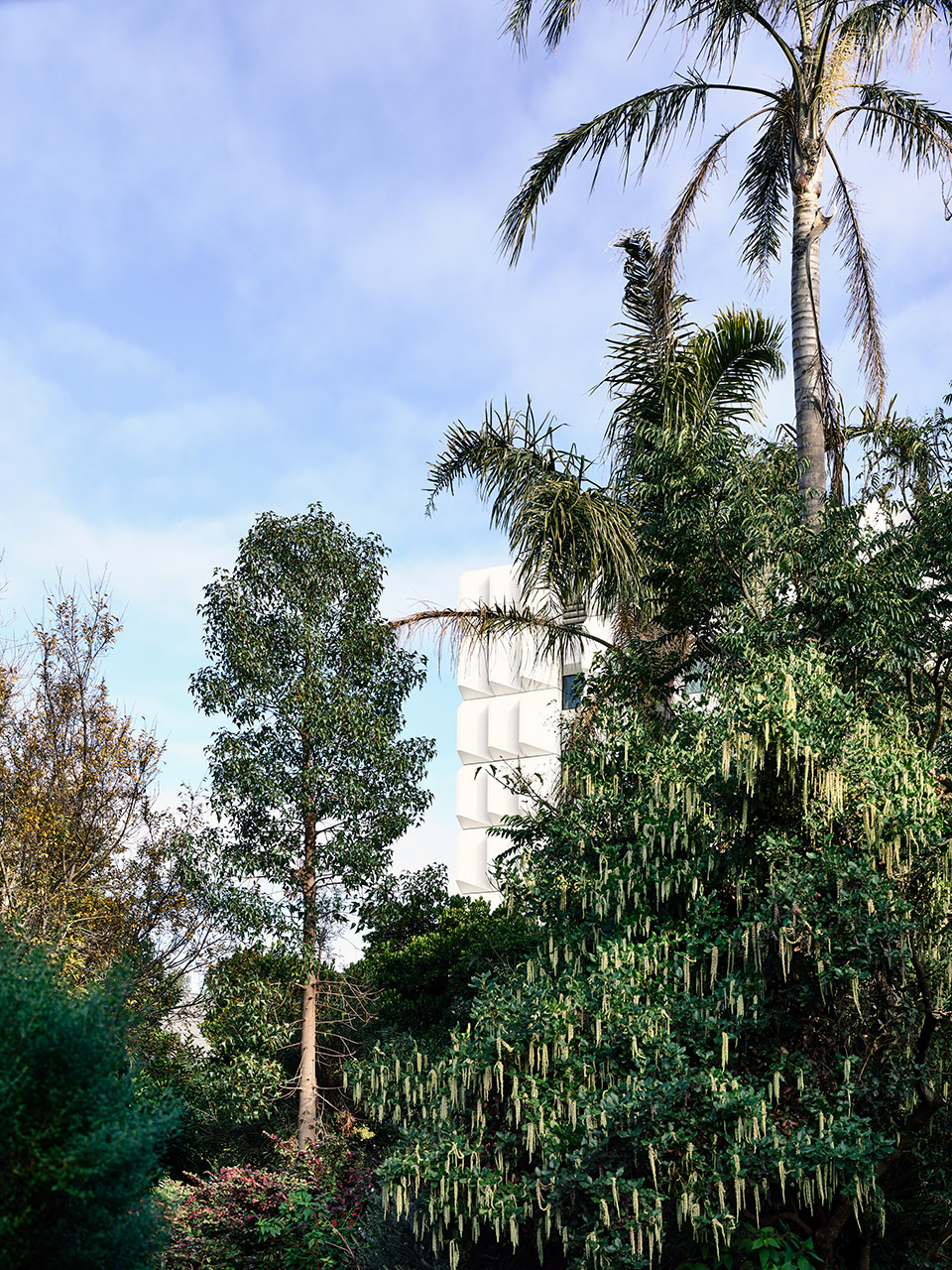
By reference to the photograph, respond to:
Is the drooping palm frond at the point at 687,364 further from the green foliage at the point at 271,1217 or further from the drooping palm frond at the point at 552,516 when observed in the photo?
the green foliage at the point at 271,1217

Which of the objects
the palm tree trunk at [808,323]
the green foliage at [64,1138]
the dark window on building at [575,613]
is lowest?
the green foliage at [64,1138]

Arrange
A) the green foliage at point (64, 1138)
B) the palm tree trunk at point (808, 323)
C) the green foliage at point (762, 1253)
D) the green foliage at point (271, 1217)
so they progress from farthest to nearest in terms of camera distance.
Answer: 1. the green foliage at point (271, 1217)
2. the palm tree trunk at point (808, 323)
3. the green foliage at point (762, 1253)
4. the green foliage at point (64, 1138)

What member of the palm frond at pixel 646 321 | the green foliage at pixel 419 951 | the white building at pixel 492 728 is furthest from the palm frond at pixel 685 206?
the white building at pixel 492 728

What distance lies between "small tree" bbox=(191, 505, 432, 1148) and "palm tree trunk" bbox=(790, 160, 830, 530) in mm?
7142

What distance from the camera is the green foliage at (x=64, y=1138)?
6484 mm

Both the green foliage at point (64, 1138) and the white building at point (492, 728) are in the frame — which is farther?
the white building at point (492, 728)

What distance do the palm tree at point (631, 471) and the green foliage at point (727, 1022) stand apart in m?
2.37

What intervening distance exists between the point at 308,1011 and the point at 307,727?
397 centimetres

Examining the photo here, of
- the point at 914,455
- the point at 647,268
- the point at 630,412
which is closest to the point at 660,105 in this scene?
the point at 647,268

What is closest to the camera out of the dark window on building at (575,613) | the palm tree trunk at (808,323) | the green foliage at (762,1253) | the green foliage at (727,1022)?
the green foliage at (727,1022)

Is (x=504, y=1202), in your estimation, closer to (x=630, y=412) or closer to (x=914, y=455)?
(x=914, y=455)

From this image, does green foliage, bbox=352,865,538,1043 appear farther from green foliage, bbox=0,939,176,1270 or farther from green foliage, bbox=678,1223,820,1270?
green foliage, bbox=0,939,176,1270

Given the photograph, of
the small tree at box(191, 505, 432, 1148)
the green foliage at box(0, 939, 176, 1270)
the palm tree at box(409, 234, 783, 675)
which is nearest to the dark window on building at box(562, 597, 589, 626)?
the palm tree at box(409, 234, 783, 675)

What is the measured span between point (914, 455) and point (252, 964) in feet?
37.1
